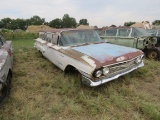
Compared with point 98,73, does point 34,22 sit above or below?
above

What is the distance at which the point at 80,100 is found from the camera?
3488 millimetres

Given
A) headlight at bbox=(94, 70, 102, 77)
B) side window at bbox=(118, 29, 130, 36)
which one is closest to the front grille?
headlight at bbox=(94, 70, 102, 77)

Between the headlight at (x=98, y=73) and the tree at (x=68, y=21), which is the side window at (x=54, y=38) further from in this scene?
the tree at (x=68, y=21)

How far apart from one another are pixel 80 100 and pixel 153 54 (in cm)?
478

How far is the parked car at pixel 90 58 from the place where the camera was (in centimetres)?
342

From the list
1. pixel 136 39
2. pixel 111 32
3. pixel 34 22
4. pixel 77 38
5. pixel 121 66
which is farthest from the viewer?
pixel 34 22

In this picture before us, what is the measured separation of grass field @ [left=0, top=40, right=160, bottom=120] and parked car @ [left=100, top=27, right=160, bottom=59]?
2490 mm

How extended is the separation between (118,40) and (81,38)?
383 cm

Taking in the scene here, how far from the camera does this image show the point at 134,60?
4.21m

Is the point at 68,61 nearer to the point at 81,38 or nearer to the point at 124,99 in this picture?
the point at 81,38

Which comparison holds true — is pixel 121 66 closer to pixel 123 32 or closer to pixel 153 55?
pixel 153 55

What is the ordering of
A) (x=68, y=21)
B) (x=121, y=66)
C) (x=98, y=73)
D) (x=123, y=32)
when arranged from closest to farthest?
(x=98, y=73) → (x=121, y=66) → (x=123, y=32) → (x=68, y=21)

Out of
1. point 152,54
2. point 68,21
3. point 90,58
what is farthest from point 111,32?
point 68,21

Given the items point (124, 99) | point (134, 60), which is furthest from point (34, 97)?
point (134, 60)
